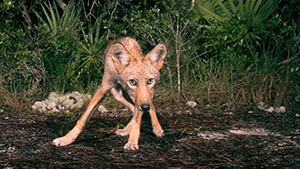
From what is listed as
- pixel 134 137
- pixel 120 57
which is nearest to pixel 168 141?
pixel 134 137

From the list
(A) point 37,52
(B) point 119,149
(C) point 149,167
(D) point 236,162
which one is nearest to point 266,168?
(D) point 236,162

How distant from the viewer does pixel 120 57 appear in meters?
3.96

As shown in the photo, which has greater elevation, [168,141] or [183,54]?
[183,54]

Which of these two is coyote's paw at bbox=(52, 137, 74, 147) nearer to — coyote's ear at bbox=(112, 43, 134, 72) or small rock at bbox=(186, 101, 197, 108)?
coyote's ear at bbox=(112, 43, 134, 72)

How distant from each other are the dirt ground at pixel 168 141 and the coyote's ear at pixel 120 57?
0.98 metres

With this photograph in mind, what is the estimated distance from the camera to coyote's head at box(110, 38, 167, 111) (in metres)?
3.69

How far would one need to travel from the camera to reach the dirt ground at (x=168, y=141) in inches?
137

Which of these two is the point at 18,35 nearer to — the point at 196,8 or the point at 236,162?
the point at 196,8

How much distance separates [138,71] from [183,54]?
330 centimetres

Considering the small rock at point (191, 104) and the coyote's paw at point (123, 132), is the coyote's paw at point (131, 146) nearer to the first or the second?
the coyote's paw at point (123, 132)

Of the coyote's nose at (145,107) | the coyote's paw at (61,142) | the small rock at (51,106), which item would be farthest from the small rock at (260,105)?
the small rock at (51,106)

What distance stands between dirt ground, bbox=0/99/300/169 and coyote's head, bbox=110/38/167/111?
25.4 inches

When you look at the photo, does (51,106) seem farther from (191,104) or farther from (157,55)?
(157,55)

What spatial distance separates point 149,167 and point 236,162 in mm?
922
